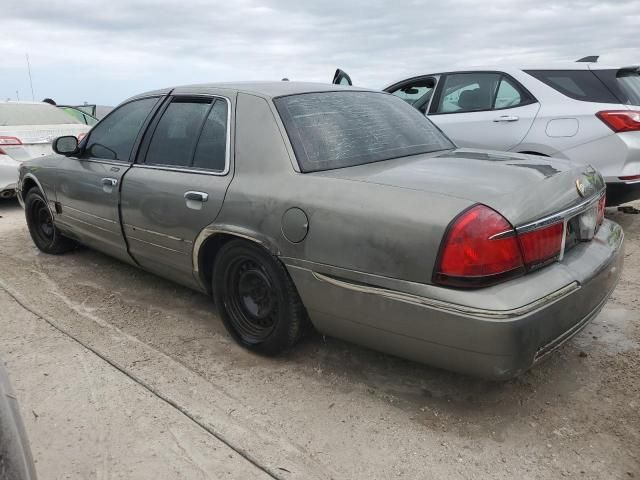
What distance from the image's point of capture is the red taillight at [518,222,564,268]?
2.15 meters

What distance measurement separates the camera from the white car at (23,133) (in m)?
6.72

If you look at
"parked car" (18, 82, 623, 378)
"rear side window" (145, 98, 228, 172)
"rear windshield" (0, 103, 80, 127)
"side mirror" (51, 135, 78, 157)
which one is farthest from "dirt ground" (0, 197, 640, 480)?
"rear windshield" (0, 103, 80, 127)

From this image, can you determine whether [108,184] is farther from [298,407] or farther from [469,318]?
[469,318]

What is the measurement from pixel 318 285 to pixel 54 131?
6035 millimetres

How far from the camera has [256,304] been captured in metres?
2.96

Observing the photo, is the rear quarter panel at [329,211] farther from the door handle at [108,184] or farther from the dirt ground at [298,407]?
the door handle at [108,184]

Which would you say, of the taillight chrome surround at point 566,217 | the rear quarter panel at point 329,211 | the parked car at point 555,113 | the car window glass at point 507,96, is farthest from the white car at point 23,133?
the taillight chrome surround at point 566,217

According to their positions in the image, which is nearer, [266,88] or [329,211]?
[329,211]

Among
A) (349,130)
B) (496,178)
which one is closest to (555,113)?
(349,130)

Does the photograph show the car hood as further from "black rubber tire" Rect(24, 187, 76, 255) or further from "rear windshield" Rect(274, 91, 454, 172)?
"black rubber tire" Rect(24, 187, 76, 255)

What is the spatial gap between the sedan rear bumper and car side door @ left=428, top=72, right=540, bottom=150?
2.68 meters

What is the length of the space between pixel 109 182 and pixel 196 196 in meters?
1.04

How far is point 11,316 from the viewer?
3.60m

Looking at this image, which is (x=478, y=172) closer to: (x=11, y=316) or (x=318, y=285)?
(x=318, y=285)
